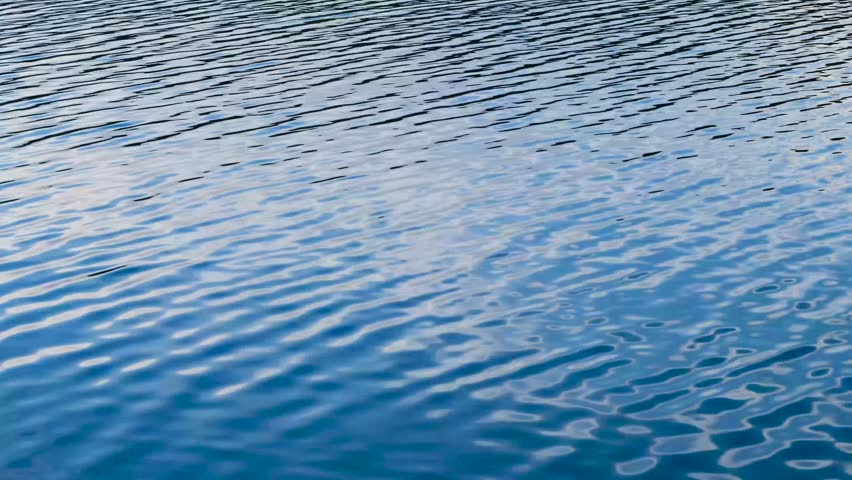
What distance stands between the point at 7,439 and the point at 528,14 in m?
50.9

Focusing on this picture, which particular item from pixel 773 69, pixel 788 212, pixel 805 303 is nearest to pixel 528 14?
pixel 773 69

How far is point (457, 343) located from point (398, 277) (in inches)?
150

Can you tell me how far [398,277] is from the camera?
934 inches

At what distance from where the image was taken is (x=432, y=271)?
942 inches

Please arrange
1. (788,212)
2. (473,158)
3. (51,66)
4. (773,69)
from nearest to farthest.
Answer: (788,212) → (473,158) → (773,69) → (51,66)

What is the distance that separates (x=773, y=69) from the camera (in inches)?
1805

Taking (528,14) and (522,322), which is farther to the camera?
(528,14)

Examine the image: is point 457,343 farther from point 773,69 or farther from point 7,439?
point 773,69

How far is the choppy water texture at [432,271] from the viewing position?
16.8 m

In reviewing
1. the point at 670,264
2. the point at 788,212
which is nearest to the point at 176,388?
the point at 670,264

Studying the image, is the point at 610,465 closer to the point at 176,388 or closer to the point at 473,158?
the point at 176,388

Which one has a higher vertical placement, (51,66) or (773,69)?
(51,66)

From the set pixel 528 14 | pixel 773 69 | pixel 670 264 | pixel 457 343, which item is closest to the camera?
pixel 457 343

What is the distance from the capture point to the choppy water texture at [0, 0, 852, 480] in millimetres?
16766
